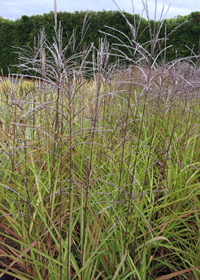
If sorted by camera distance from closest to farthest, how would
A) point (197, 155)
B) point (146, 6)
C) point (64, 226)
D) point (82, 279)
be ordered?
point (146, 6)
point (82, 279)
point (64, 226)
point (197, 155)

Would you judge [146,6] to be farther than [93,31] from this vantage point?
No

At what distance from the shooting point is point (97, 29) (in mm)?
11242

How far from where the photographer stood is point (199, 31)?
10242 millimetres

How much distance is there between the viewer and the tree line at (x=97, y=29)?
10.4 metres

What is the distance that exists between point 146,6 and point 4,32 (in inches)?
608

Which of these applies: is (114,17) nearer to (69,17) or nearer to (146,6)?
(69,17)

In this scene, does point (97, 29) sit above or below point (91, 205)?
above

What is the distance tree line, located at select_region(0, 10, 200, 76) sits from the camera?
34.1ft

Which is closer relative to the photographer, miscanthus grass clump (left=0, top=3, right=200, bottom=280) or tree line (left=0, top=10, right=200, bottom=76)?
miscanthus grass clump (left=0, top=3, right=200, bottom=280)

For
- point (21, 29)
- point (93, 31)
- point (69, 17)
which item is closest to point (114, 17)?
point (93, 31)

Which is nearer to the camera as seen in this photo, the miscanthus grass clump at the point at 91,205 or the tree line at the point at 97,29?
the miscanthus grass clump at the point at 91,205

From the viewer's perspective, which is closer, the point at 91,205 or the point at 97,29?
the point at 91,205

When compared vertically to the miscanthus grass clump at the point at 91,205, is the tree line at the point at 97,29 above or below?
above

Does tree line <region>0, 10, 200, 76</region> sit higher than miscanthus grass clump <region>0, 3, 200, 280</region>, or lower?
higher
